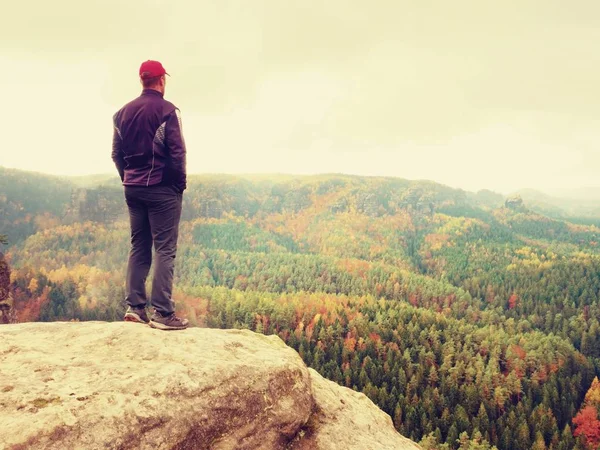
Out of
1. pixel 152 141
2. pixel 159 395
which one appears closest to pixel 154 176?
pixel 152 141

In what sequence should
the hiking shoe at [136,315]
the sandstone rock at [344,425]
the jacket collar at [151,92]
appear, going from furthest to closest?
the hiking shoe at [136,315]
the jacket collar at [151,92]
the sandstone rock at [344,425]

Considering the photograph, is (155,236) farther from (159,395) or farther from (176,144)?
(159,395)

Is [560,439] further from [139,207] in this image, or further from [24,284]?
[24,284]

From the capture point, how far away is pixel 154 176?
8.55 meters

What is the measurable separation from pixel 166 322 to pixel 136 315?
90 centimetres

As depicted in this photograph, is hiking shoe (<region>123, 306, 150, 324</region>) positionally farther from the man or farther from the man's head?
the man's head

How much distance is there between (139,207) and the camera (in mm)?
9000

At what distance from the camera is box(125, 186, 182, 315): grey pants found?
344 inches

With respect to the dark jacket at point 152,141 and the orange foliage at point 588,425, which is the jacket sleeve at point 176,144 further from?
the orange foliage at point 588,425

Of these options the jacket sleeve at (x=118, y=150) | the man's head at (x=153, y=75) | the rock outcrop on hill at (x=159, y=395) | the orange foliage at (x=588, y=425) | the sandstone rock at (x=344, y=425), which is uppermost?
the man's head at (x=153, y=75)

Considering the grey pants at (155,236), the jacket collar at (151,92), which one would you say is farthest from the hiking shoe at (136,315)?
the jacket collar at (151,92)

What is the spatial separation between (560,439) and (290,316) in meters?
80.1

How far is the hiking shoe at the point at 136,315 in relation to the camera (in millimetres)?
9289

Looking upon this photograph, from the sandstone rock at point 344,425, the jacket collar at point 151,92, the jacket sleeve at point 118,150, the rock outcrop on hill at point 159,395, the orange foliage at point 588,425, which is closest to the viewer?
the rock outcrop on hill at point 159,395
